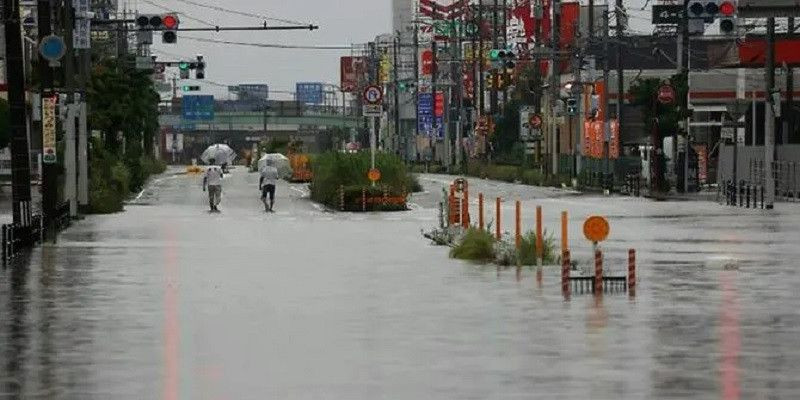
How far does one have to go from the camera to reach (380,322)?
23438 millimetres

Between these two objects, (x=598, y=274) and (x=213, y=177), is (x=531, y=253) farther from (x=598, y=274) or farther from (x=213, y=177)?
(x=213, y=177)

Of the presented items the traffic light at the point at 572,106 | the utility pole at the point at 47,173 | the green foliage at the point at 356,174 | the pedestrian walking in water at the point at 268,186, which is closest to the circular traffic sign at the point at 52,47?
the utility pole at the point at 47,173

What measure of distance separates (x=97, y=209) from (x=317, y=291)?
1319 inches

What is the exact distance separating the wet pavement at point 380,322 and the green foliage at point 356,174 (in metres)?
21.0

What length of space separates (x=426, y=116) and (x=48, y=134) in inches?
4903

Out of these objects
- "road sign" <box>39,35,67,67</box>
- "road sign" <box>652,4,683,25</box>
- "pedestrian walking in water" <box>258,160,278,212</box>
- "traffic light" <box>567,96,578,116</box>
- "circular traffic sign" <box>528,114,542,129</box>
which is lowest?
"pedestrian walking in water" <box>258,160,278,212</box>

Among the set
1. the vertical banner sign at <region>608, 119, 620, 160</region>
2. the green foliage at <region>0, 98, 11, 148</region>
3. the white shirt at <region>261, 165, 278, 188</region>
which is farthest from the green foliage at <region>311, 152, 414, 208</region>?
the green foliage at <region>0, 98, 11, 148</region>

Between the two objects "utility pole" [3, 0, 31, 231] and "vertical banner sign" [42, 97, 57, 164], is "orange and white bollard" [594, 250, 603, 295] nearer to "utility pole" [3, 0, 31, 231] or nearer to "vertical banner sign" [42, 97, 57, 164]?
"utility pole" [3, 0, 31, 231]

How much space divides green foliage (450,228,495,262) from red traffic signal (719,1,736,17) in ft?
56.9

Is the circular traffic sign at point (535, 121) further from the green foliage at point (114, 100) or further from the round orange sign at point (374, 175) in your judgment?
the round orange sign at point (374, 175)

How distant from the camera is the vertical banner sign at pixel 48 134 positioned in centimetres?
5050

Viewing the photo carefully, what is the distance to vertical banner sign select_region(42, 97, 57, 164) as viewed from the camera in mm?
50500

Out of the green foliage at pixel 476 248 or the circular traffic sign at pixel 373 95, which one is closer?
the green foliage at pixel 476 248

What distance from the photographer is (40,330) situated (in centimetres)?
2258
